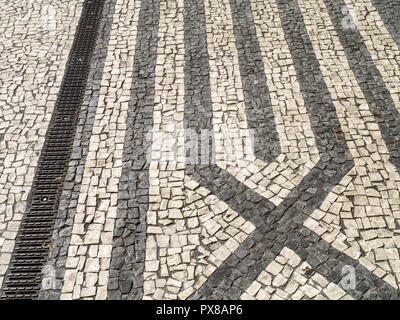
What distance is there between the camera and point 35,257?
5.55m

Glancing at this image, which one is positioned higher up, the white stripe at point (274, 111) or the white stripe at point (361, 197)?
the white stripe at point (274, 111)

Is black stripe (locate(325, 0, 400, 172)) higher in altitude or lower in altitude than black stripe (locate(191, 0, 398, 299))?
higher

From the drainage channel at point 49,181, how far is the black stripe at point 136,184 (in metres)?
0.97

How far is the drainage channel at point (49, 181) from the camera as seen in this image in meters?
5.39

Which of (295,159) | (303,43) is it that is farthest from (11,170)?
(303,43)

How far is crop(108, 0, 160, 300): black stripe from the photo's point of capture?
209 inches

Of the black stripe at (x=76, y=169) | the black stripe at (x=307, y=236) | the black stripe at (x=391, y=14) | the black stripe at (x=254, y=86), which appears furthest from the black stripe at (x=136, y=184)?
the black stripe at (x=391, y=14)

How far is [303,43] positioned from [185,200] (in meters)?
4.45

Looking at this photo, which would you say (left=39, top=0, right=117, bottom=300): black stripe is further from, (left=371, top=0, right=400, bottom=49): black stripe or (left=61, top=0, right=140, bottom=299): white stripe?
(left=371, top=0, right=400, bottom=49): black stripe

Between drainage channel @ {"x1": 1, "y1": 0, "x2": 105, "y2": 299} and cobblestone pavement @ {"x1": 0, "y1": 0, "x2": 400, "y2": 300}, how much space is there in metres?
0.12

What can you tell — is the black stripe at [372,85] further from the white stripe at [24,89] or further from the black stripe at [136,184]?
the white stripe at [24,89]

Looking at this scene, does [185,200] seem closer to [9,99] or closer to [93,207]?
[93,207]

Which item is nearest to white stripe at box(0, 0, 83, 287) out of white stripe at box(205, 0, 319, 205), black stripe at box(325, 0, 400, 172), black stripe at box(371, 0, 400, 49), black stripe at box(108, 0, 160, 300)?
black stripe at box(108, 0, 160, 300)
